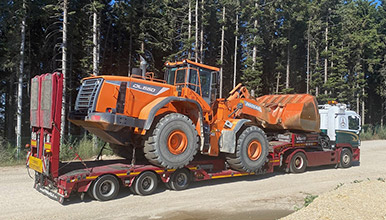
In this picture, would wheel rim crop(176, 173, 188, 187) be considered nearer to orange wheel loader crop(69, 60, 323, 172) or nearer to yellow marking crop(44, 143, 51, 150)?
orange wheel loader crop(69, 60, 323, 172)

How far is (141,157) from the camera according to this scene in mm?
9688

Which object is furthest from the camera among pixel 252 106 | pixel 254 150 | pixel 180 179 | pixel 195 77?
pixel 252 106

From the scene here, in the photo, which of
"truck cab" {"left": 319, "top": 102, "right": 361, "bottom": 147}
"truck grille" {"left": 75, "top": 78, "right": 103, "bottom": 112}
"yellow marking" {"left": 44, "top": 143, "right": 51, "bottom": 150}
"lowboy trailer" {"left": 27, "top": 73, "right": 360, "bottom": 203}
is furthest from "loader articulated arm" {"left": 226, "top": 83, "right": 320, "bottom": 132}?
"yellow marking" {"left": 44, "top": 143, "right": 51, "bottom": 150}

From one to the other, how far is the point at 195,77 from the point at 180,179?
3.12m

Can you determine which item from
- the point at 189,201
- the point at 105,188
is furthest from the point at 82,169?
the point at 189,201

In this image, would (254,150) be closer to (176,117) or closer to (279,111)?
(279,111)

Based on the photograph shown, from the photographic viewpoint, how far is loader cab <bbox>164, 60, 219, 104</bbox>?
9.70m

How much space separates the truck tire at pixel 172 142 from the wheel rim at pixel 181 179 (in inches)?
26.0

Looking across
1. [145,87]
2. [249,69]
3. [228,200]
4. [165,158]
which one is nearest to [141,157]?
[165,158]

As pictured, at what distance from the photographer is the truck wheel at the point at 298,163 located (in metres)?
12.6

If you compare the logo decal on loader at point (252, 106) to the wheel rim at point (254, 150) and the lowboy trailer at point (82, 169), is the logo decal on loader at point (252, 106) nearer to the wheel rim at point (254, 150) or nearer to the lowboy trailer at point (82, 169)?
the wheel rim at point (254, 150)

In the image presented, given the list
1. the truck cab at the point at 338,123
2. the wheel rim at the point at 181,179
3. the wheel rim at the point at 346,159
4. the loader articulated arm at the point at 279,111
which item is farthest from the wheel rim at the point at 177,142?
the wheel rim at the point at 346,159

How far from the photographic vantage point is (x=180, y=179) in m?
9.30

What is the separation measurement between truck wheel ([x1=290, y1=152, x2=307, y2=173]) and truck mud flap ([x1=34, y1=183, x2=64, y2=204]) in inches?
341
